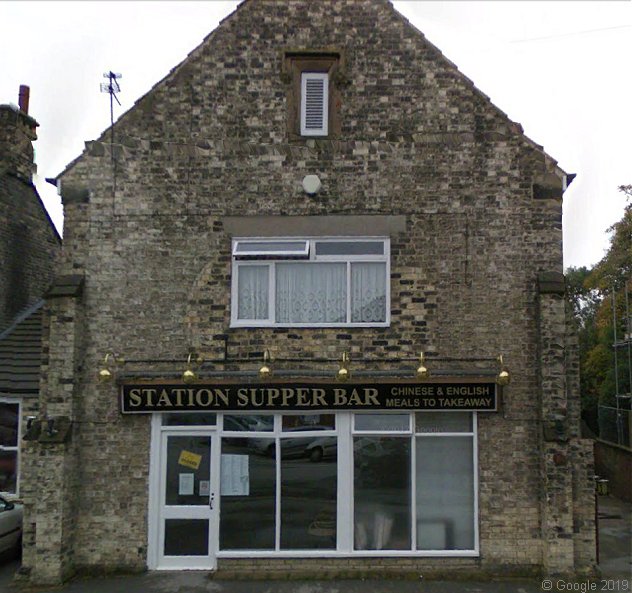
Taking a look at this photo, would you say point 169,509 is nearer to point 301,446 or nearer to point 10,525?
point 301,446

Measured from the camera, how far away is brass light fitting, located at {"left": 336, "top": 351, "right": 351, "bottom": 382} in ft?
32.0

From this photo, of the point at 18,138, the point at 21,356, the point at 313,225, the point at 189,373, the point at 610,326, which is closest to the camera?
the point at 189,373

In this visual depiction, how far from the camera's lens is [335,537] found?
32.6ft

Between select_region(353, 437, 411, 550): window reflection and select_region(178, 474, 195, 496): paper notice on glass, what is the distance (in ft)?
8.89

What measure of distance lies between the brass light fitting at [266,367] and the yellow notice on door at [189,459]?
5.70 ft

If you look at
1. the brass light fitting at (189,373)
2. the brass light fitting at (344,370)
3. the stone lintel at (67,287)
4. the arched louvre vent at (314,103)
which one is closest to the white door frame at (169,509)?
the brass light fitting at (189,373)

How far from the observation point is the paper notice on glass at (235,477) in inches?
397

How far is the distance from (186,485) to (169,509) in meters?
0.46

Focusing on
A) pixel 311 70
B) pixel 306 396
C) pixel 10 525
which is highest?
pixel 311 70

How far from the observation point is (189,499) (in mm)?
10078

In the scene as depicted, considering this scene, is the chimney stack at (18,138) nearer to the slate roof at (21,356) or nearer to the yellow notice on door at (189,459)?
the slate roof at (21,356)

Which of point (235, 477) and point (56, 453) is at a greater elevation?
point (56, 453)

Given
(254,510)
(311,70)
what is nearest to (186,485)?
(254,510)

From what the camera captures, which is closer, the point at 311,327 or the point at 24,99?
the point at 311,327
